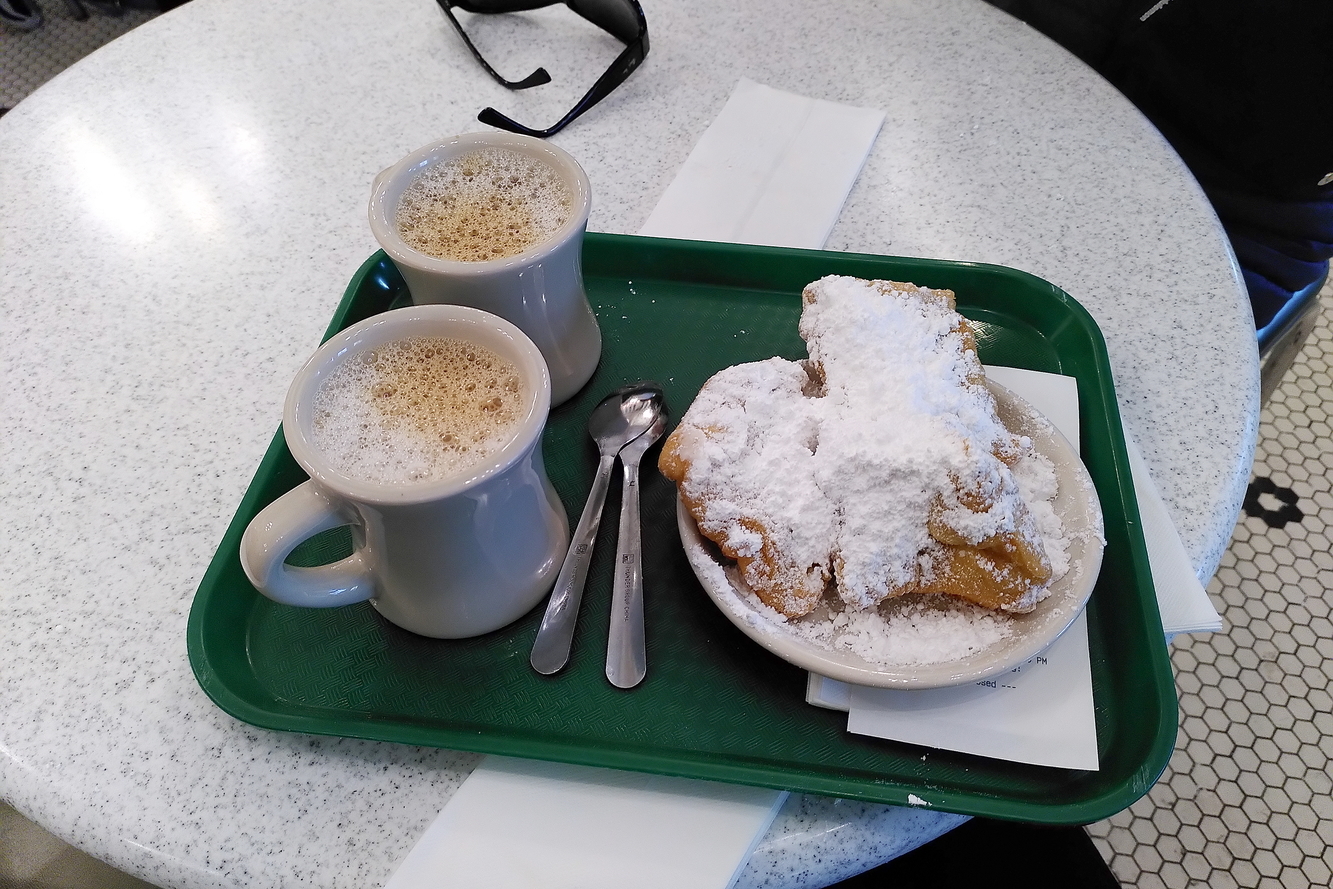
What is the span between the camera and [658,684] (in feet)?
2.11

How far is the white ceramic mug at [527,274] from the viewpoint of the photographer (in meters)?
0.69

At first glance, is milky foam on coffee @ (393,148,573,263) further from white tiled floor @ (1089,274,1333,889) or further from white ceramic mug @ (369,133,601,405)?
white tiled floor @ (1089,274,1333,889)

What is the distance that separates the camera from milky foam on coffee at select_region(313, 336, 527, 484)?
0.58 metres

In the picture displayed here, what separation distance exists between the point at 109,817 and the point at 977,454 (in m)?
0.68

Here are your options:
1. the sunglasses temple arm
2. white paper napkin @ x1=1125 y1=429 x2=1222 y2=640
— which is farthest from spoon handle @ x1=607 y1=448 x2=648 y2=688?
the sunglasses temple arm

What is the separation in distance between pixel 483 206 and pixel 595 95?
1.56 ft

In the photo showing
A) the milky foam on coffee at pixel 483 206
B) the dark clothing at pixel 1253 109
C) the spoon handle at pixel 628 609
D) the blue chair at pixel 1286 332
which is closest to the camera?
the spoon handle at pixel 628 609

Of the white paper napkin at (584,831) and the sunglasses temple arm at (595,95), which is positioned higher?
the sunglasses temple arm at (595,95)

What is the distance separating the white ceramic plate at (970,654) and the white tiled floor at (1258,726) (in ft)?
2.97

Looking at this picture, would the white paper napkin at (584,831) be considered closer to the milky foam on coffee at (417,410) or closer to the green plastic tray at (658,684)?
the green plastic tray at (658,684)

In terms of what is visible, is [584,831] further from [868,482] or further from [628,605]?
[868,482]

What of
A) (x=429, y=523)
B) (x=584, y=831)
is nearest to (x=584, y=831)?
(x=584, y=831)

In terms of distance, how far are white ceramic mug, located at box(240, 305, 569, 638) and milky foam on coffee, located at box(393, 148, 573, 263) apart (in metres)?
0.12

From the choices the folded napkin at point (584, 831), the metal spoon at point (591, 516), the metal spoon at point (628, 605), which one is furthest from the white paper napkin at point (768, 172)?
the folded napkin at point (584, 831)
